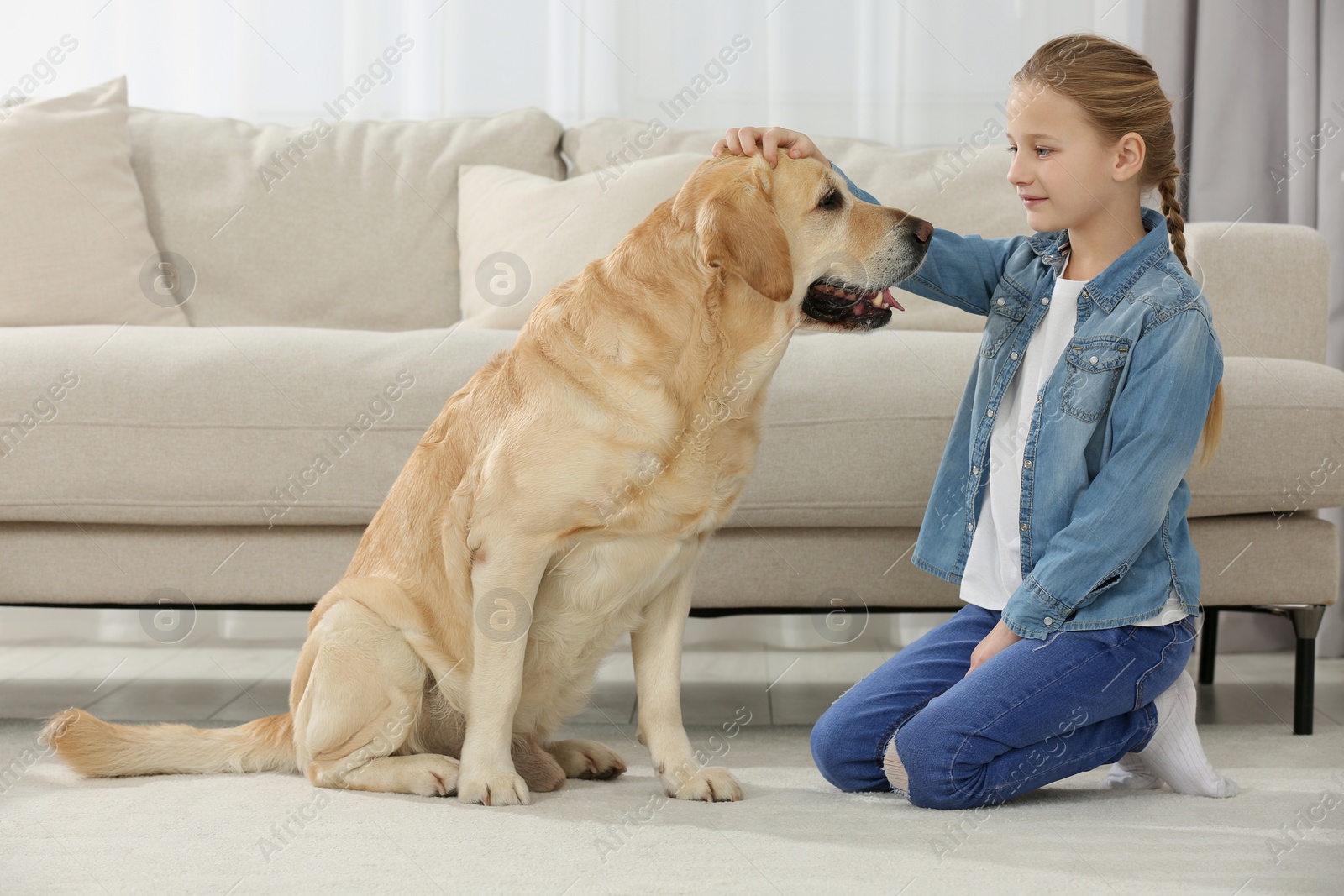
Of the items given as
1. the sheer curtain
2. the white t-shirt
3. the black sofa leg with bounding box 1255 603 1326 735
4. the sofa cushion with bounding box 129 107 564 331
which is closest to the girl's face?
the white t-shirt

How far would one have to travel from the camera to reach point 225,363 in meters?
2.04

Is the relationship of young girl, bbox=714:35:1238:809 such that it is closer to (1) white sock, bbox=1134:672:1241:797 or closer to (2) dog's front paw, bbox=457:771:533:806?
(1) white sock, bbox=1134:672:1241:797

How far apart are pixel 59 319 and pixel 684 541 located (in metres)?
1.84

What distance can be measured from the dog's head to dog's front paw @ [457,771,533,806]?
2.47 ft

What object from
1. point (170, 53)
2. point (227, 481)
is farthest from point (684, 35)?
point (227, 481)

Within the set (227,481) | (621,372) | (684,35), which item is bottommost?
(227,481)

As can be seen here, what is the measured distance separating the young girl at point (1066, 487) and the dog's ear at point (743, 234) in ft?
0.39

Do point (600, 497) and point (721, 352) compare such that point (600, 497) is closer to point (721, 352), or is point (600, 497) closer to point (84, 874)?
point (721, 352)

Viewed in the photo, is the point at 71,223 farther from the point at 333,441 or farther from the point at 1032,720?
the point at 1032,720

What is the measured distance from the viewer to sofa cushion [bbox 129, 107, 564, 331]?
2.84m

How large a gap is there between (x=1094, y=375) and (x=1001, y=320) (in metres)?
0.24

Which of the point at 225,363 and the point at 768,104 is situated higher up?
the point at 768,104

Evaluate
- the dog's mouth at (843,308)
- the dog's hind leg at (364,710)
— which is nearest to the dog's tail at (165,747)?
the dog's hind leg at (364,710)

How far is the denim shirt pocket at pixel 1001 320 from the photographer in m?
1.78
